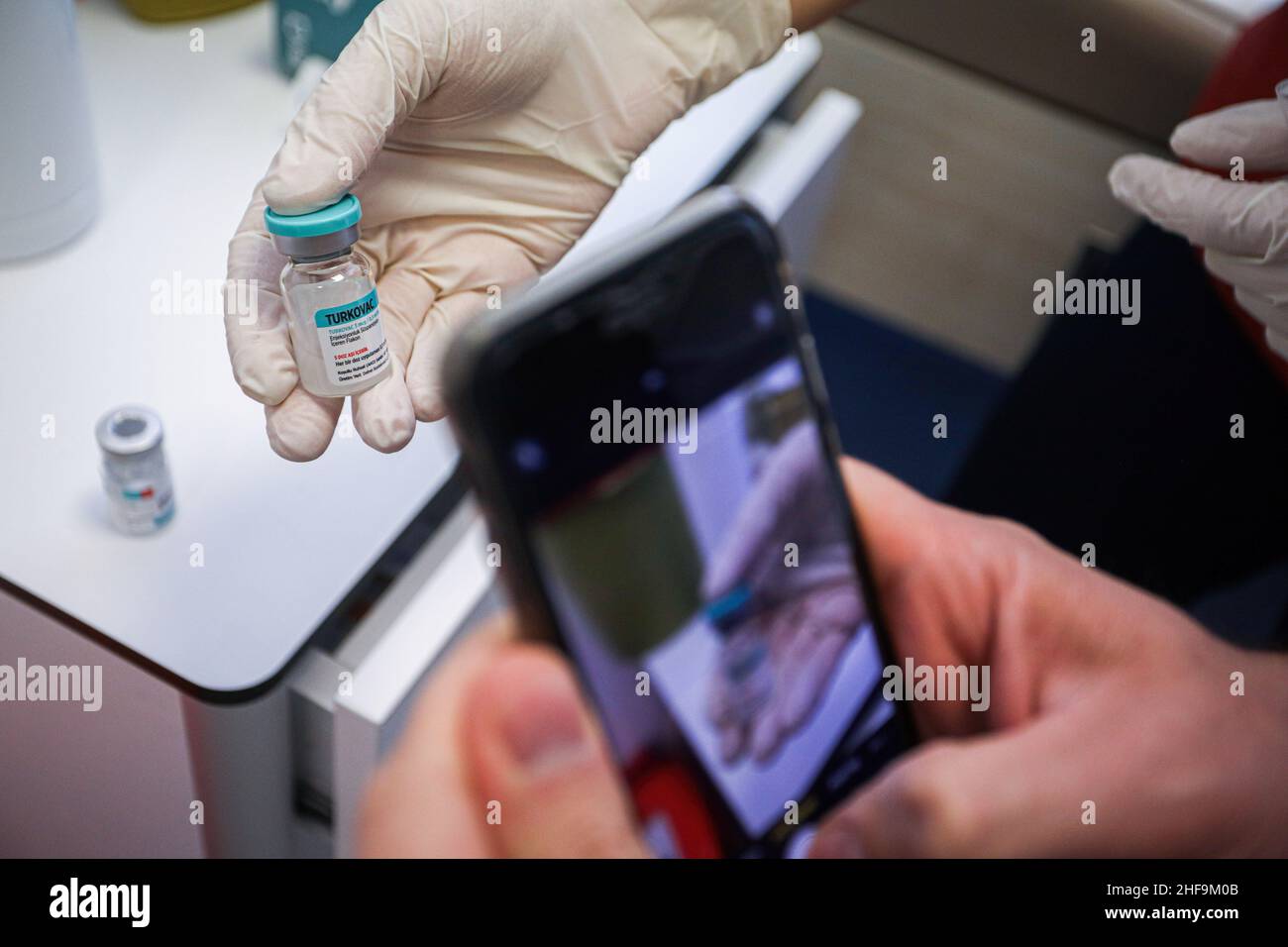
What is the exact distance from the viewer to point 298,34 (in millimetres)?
774

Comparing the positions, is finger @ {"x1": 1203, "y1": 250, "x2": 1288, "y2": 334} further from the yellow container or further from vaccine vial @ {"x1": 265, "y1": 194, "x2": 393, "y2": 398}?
the yellow container

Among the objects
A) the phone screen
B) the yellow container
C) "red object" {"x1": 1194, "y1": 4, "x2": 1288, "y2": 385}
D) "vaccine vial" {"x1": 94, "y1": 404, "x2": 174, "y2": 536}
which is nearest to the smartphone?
the phone screen

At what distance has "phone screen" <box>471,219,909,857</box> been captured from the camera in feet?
1.00

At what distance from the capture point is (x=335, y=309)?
49 cm

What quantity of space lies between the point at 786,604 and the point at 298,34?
2.08 ft

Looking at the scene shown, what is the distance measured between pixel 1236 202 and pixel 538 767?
546 millimetres

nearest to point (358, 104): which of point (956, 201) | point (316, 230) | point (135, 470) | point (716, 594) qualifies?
point (316, 230)

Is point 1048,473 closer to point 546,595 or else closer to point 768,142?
point 768,142

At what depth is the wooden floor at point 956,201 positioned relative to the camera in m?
1.16

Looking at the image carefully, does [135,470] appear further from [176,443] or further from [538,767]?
[538,767]

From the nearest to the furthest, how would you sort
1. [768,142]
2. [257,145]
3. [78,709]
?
[78,709] → [257,145] → [768,142]

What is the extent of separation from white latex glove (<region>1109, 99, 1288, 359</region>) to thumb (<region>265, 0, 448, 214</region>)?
0.45 m

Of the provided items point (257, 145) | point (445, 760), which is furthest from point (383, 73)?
point (445, 760)

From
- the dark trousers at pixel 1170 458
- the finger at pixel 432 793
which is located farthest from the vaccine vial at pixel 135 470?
the dark trousers at pixel 1170 458
